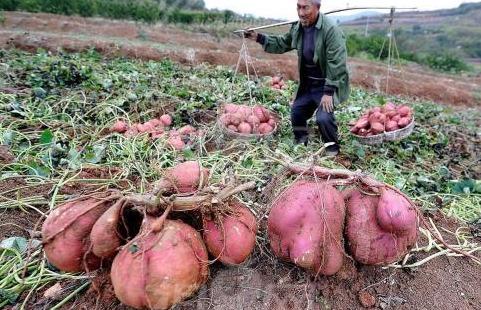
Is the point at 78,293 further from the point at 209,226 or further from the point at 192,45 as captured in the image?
the point at 192,45

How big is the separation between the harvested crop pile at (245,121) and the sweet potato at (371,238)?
2.12 meters

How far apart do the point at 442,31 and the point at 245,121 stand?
46305 mm

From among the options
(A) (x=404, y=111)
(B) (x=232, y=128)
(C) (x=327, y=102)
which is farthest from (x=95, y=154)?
(A) (x=404, y=111)

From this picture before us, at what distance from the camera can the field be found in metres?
2.10

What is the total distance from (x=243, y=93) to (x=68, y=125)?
2474mm

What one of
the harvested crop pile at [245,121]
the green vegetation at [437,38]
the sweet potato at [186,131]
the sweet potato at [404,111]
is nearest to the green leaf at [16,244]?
the sweet potato at [186,131]

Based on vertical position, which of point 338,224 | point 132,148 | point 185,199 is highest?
point 185,199

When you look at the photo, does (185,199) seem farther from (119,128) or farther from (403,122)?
(403,122)

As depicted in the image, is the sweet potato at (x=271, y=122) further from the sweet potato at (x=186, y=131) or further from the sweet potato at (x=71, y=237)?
the sweet potato at (x=71, y=237)

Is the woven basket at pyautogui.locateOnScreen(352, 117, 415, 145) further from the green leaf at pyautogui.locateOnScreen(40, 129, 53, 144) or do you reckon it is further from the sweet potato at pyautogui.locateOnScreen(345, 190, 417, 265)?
the green leaf at pyautogui.locateOnScreen(40, 129, 53, 144)

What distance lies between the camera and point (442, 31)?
4350 cm

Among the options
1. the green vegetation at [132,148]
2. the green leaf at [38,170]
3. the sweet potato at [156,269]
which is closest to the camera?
the sweet potato at [156,269]

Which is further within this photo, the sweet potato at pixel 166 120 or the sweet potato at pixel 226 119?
the sweet potato at pixel 166 120

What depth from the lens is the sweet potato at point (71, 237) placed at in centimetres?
184
